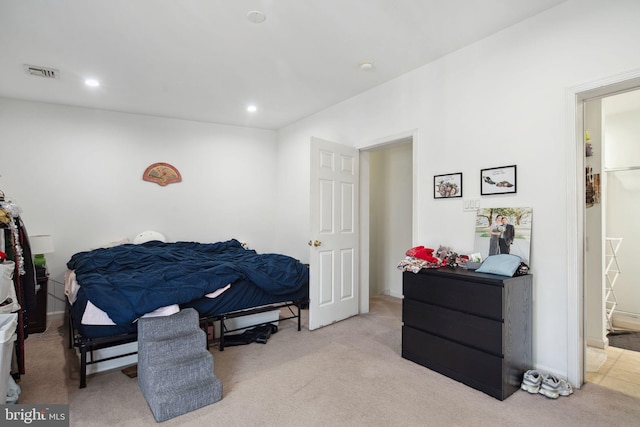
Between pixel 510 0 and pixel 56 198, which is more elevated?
pixel 510 0

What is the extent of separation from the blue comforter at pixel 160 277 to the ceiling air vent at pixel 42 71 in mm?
1864

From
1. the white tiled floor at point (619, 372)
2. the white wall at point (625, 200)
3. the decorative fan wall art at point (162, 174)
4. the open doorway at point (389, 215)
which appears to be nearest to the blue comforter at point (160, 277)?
the decorative fan wall art at point (162, 174)

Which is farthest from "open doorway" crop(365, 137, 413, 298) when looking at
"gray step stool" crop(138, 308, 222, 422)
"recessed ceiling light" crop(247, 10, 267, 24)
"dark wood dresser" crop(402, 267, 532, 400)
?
"gray step stool" crop(138, 308, 222, 422)

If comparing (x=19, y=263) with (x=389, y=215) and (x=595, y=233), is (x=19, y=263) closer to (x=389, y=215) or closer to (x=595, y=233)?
(x=389, y=215)

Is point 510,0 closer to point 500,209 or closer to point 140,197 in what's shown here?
point 500,209

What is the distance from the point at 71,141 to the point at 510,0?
4952 millimetres

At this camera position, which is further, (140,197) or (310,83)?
(140,197)

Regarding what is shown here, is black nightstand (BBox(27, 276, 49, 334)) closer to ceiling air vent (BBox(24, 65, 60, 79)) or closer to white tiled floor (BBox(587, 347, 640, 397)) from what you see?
ceiling air vent (BBox(24, 65, 60, 79))

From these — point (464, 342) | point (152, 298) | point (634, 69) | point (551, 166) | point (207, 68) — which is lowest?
point (464, 342)

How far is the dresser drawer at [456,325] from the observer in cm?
220

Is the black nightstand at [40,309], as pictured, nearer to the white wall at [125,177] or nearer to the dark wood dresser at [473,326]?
the white wall at [125,177]

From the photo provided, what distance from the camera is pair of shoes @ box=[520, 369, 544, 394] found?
7.33 feet

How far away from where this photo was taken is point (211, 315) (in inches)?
113

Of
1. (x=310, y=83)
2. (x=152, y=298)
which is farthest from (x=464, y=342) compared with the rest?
(x=310, y=83)
